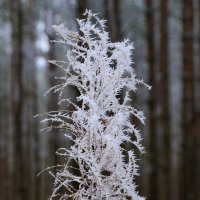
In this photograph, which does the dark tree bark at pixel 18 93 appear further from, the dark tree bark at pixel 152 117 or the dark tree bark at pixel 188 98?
the dark tree bark at pixel 188 98

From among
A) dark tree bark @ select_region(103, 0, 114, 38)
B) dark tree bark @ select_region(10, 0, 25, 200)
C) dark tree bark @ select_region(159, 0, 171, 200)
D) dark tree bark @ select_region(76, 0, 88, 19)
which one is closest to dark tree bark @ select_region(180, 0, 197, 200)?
dark tree bark @ select_region(159, 0, 171, 200)

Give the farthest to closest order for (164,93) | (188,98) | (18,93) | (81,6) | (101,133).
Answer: (18,93)
(164,93)
(188,98)
(81,6)
(101,133)

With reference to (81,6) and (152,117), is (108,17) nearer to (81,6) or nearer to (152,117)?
(81,6)

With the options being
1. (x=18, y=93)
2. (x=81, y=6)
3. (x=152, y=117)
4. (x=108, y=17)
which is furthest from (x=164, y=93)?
(x=81, y=6)

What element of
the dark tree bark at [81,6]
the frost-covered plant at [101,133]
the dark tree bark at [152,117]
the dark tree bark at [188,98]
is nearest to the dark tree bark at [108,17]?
the dark tree bark at [81,6]

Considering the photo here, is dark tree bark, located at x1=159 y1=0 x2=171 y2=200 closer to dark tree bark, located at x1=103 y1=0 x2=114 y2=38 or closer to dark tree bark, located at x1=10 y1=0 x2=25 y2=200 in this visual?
dark tree bark, located at x1=103 y1=0 x2=114 y2=38

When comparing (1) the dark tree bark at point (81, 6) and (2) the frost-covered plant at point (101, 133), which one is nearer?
(2) the frost-covered plant at point (101, 133)

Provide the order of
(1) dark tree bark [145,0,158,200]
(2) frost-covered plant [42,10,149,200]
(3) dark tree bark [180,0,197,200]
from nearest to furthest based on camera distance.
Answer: (2) frost-covered plant [42,10,149,200] → (1) dark tree bark [145,0,158,200] → (3) dark tree bark [180,0,197,200]

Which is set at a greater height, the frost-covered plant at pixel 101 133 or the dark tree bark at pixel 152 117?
the dark tree bark at pixel 152 117

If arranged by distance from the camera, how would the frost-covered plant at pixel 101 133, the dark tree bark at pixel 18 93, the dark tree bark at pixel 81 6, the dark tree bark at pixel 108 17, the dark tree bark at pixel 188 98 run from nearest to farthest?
the frost-covered plant at pixel 101 133
the dark tree bark at pixel 81 6
the dark tree bark at pixel 108 17
the dark tree bark at pixel 188 98
the dark tree bark at pixel 18 93

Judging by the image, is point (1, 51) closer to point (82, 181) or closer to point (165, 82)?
point (165, 82)

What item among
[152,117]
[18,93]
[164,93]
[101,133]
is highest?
[18,93]

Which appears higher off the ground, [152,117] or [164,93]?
[164,93]
